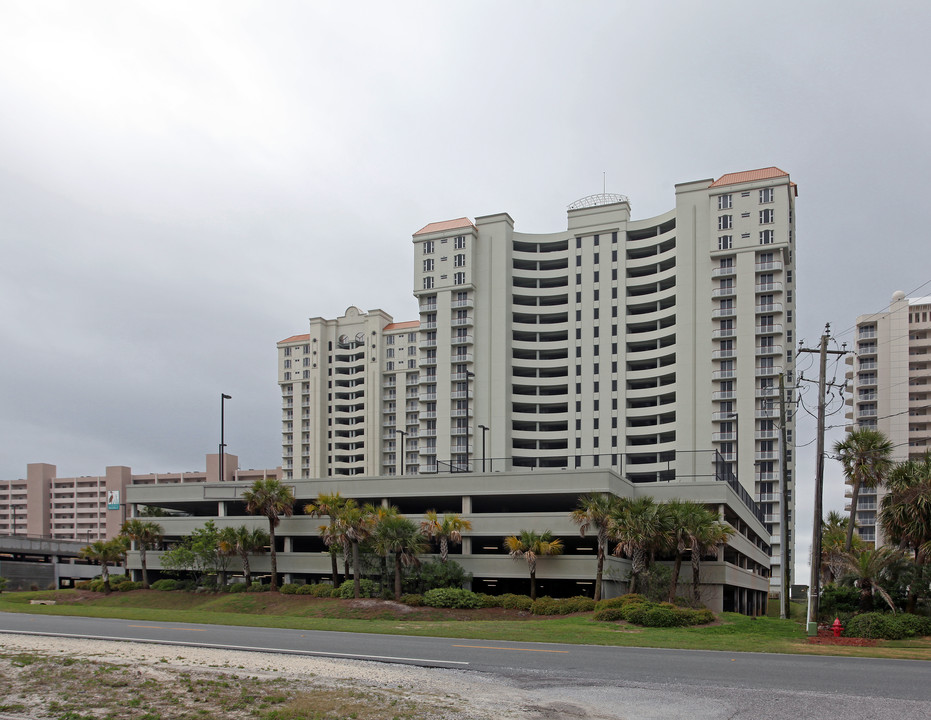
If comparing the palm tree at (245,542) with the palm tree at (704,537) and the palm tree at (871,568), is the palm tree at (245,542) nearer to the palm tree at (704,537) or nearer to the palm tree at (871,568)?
the palm tree at (704,537)

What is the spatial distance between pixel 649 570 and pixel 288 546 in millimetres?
25007

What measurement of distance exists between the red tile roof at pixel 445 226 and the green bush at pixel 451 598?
7468 cm

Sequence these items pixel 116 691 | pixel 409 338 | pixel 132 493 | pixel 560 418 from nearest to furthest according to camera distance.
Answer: pixel 116 691 < pixel 132 493 < pixel 560 418 < pixel 409 338

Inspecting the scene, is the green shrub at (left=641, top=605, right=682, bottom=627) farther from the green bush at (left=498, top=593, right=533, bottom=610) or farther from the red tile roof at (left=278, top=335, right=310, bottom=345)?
the red tile roof at (left=278, top=335, right=310, bottom=345)

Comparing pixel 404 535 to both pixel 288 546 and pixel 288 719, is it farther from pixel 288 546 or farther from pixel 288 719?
pixel 288 719

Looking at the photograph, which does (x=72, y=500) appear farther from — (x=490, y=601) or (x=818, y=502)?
(x=818, y=502)

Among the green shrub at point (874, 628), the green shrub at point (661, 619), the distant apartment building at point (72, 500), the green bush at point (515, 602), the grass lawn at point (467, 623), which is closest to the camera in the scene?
the grass lawn at point (467, 623)

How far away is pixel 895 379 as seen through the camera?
12988cm

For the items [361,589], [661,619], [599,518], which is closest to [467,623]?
[661,619]

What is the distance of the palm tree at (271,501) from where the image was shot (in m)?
52.6

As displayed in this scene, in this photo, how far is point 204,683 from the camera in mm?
15320

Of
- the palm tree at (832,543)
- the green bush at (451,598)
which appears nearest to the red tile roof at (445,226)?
the palm tree at (832,543)

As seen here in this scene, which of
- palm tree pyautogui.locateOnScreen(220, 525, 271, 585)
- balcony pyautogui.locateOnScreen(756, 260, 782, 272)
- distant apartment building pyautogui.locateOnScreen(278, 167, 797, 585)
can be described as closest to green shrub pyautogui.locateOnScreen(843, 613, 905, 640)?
palm tree pyautogui.locateOnScreen(220, 525, 271, 585)

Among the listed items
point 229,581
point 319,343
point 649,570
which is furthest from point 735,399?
point 319,343
